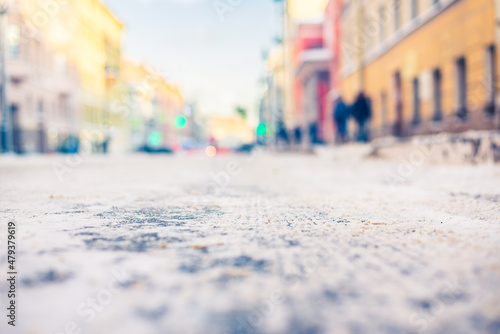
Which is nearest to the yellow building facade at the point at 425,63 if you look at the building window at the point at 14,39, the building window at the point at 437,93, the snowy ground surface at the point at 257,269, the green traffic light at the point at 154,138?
the building window at the point at 437,93

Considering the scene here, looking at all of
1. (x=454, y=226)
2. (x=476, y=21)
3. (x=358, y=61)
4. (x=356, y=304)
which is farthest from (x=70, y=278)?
(x=358, y=61)

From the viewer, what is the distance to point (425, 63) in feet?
45.9

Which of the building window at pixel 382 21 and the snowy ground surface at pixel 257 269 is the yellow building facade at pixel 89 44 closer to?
the building window at pixel 382 21

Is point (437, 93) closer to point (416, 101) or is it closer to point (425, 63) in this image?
point (425, 63)

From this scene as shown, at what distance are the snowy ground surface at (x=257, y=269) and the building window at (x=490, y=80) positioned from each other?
714 cm

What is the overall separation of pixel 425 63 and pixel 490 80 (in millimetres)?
4005

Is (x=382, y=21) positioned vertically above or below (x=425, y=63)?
above

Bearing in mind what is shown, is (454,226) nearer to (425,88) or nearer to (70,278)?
(70,278)

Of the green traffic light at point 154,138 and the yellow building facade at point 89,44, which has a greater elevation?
the yellow building facade at point 89,44

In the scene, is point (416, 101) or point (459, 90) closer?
point (459, 90)

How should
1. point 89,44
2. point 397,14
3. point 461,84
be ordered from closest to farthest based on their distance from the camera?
1. point 461,84
2. point 397,14
3. point 89,44

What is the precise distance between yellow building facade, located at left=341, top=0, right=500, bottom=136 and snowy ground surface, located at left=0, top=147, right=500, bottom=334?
7784 mm

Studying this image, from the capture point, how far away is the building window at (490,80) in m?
10.0

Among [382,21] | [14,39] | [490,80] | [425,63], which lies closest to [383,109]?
[382,21]
